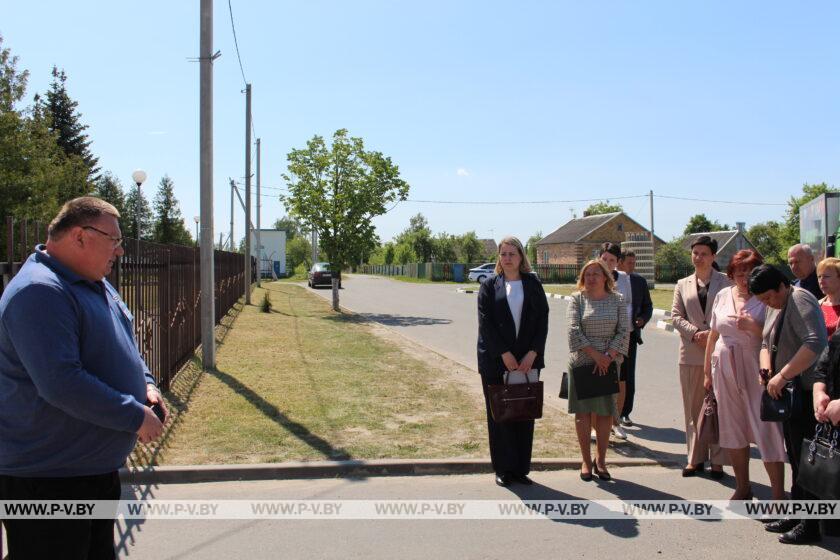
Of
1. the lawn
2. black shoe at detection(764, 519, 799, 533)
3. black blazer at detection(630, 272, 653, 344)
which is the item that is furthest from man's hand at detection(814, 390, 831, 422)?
black blazer at detection(630, 272, 653, 344)

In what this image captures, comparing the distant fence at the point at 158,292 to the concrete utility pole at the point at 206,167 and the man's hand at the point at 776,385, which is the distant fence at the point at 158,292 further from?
the man's hand at the point at 776,385

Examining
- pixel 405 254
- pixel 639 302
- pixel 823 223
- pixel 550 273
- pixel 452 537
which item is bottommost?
pixel 452 537

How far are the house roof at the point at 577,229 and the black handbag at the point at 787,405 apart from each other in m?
62.8

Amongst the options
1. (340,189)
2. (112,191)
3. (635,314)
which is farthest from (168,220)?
(635,314)

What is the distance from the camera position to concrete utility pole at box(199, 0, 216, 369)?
10227 millimetres

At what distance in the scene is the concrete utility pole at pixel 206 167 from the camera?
10227 millimetres

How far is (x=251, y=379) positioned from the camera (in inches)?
376

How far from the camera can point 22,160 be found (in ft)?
99.8

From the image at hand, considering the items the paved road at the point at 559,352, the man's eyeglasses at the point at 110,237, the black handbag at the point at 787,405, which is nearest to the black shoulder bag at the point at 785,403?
the black handbag at the point at 787,405

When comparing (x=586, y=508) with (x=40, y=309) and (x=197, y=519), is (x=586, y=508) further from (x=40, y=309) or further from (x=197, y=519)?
(x=40, y=309)

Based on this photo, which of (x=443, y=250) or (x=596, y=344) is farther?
(x=443, y=250)

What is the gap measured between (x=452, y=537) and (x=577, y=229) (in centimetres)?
6727

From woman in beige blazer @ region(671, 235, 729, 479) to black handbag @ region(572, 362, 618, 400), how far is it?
29.6 inches

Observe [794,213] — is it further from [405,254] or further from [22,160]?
[22,160]
